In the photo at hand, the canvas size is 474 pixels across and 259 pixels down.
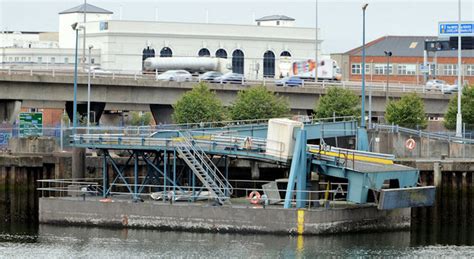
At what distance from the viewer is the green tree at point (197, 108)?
9938cm

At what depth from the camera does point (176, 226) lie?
2697 inches

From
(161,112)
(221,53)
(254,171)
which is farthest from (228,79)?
(221,53)

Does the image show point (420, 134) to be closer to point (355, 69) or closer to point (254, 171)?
point (254, 171)

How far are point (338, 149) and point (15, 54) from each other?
10252 centimetres

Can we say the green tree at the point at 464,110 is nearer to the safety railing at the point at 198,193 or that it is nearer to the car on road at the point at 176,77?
the car on road at the point at 176,77

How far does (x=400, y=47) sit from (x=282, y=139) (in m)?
105

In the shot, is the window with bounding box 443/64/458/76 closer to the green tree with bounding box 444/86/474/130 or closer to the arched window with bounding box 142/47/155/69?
the arched window with bounding box 142/47/155/69

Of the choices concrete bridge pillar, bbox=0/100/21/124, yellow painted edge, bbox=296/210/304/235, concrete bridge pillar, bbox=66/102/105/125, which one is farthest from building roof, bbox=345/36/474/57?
yellow painted edge, bbox=296/210/304/235

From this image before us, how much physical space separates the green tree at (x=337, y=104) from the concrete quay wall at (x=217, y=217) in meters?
31.4

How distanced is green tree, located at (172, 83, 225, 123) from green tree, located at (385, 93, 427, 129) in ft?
37.3

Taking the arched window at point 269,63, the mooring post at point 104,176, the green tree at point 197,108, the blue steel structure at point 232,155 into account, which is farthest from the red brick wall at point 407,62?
the mooring post at point 104,176

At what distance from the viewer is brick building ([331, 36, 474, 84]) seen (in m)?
166

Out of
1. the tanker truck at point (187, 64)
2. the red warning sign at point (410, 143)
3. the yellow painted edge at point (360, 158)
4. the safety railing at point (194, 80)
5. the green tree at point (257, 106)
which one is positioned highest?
the tanker truck at point (187, 64)

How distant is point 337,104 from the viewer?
101625 millimetres
